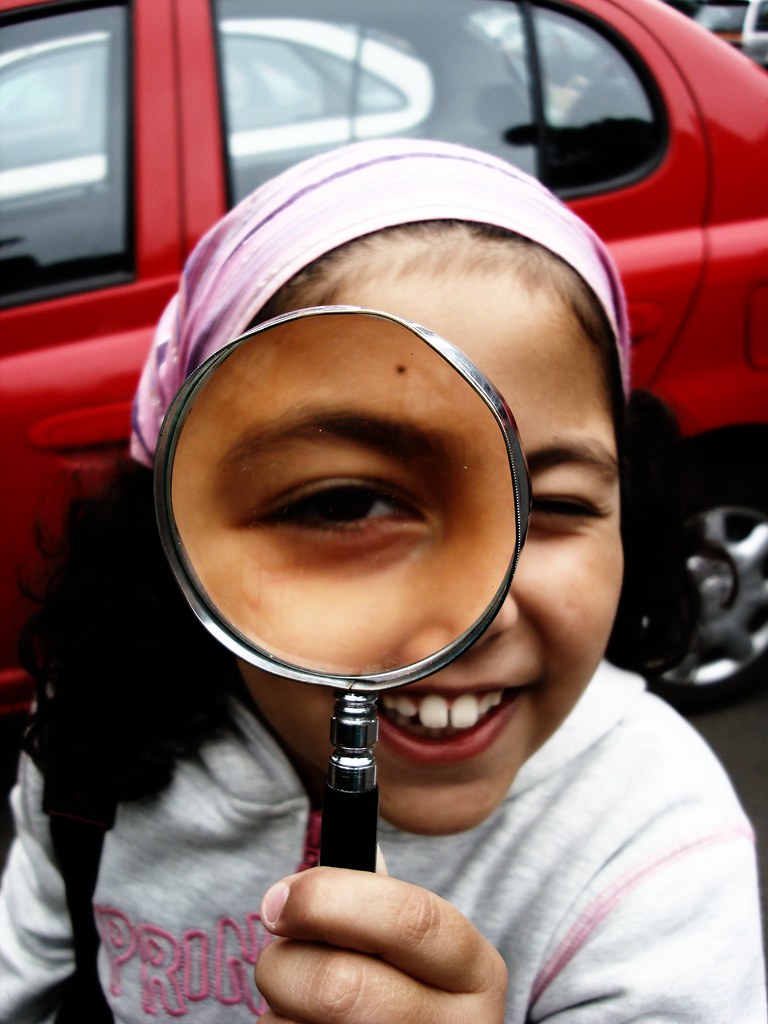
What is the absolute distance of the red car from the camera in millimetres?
2316

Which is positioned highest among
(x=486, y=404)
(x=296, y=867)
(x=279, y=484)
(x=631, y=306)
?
(x=486, y=404)

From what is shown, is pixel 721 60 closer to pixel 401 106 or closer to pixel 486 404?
pixel 401 106

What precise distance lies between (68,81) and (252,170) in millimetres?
503

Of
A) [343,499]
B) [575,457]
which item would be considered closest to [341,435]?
[343,499]

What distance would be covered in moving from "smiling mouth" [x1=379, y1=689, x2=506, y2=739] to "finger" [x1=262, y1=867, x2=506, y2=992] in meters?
0.24

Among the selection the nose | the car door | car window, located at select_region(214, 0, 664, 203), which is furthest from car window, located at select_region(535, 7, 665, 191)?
the nose

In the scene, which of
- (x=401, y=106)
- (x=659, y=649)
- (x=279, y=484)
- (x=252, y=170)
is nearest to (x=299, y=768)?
(x=279, y=484)

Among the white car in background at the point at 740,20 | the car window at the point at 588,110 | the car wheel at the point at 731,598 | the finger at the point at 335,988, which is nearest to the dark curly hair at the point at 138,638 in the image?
the finger at the point at 335,988

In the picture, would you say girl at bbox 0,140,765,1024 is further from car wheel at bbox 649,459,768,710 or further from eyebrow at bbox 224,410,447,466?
car wheel at bbox 649,459,768,710

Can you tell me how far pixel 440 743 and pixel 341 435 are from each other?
37cm

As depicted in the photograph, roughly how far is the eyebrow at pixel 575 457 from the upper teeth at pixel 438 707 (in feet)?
0.86

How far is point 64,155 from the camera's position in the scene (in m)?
2.37

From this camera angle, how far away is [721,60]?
8.61ft

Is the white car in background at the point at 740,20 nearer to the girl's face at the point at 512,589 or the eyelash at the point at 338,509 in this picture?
the girl's face at the point at 512,589
